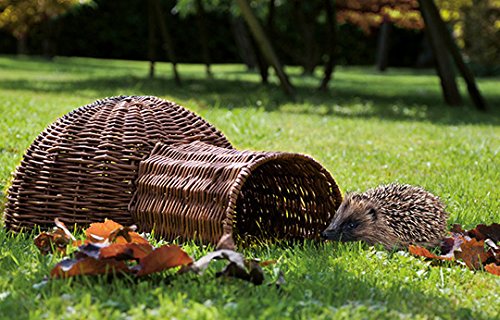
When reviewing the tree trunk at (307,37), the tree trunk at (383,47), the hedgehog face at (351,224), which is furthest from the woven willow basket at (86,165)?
the tree trunk at (383,47)

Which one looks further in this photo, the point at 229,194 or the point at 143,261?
the point at 229,194

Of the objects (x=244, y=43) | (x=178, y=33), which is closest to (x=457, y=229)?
(x=244, y=43)

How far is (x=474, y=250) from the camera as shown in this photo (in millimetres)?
3957

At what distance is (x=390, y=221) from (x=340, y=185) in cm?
149

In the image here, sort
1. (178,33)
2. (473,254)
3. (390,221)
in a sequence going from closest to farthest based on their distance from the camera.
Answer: (473,254) < (390,221) < (178,33)

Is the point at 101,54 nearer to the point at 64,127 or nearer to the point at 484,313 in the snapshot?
the point at 64,127

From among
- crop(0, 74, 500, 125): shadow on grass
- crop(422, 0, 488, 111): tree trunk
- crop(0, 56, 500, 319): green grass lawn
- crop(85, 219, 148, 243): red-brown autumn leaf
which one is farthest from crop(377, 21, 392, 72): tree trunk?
crop(85, 219, 148, 243): red-brown autumn leaf

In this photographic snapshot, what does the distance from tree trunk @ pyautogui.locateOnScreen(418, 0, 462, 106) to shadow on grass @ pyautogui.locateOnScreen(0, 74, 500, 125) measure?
26 centimetres

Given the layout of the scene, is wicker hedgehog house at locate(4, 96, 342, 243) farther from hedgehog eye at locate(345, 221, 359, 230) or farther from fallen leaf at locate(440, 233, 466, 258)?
fallen leaf at locate(440, 233, 466, 258)

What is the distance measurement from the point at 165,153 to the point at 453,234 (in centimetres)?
164

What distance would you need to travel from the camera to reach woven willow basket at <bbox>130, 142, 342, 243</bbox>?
390cm

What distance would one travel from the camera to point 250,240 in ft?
14.4

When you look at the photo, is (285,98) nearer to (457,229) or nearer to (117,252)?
(457,229)

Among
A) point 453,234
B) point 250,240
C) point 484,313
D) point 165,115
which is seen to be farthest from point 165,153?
point 484,313
